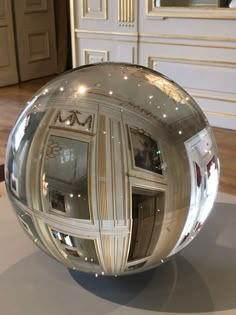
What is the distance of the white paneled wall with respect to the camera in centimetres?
279

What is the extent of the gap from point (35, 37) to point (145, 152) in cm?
443

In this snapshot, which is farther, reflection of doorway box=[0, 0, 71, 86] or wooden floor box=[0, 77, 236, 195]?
reflection of doorway box=[0, 0, 71, 86]

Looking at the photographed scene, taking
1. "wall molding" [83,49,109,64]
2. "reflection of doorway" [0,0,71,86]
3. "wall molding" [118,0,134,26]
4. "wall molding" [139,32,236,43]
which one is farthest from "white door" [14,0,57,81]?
"wall molding" [139,32,236,43]

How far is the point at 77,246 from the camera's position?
573 mm

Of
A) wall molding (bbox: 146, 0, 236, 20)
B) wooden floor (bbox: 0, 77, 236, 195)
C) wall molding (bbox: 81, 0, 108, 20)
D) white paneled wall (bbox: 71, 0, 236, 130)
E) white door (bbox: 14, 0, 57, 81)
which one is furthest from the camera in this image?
white door (bbox: 14, 0, 57, 81)

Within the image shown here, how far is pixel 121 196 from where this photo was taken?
53cm

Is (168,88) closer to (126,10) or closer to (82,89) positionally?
(82,89)

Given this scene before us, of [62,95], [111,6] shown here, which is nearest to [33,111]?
[62,95]

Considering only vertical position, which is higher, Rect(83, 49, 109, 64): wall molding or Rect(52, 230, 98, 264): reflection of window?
Rect(52, 230, 98, 264): reflection of window

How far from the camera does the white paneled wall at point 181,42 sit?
110 inches

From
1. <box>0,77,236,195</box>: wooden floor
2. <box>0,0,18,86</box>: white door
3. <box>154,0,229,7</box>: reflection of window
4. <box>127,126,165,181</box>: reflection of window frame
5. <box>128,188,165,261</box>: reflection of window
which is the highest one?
<box>154,0,229,7</box>: reflection of window

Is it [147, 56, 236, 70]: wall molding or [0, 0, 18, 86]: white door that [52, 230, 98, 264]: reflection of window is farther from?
[0, 0, 18, 86]: white door

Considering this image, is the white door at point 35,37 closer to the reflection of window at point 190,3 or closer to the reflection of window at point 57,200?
the reflection of window at point 190,3

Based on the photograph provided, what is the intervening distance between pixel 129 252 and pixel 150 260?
1.7 inches
